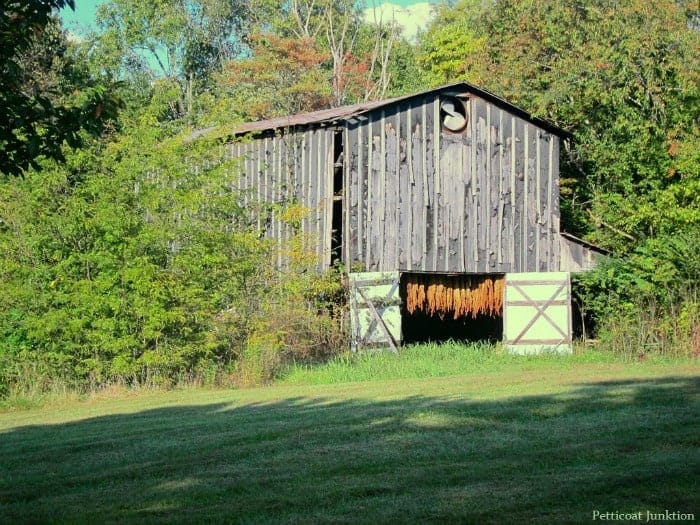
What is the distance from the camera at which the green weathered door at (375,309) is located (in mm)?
27167

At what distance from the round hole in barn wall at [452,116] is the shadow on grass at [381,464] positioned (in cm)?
1507

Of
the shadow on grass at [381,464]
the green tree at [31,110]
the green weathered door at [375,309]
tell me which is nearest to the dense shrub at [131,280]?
the green weathered door at [375,309]

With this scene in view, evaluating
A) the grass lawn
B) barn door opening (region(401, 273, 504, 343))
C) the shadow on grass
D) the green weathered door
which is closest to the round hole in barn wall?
barn door opening (region(401, 273, 504, 343))

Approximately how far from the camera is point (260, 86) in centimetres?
5591

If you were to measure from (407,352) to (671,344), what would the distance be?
19.8 ft

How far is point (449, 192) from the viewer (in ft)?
94.7

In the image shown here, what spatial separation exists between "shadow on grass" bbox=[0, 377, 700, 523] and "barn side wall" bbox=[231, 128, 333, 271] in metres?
13.4

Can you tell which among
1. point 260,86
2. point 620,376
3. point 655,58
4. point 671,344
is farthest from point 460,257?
point 260,86

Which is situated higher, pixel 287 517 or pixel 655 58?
pixel 655 58

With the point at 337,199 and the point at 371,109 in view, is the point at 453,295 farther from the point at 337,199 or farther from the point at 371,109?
the point at 371,109

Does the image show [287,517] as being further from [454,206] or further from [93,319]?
[454,206]

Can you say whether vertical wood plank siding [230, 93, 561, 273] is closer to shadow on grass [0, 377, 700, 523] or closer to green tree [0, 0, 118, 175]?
shadow on grass [0, 377, 700, 523]

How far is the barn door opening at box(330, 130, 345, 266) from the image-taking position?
28.2m

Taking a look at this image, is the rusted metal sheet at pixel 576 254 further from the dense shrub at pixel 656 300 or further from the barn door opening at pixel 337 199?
the barn door opening at pixel 337 199
